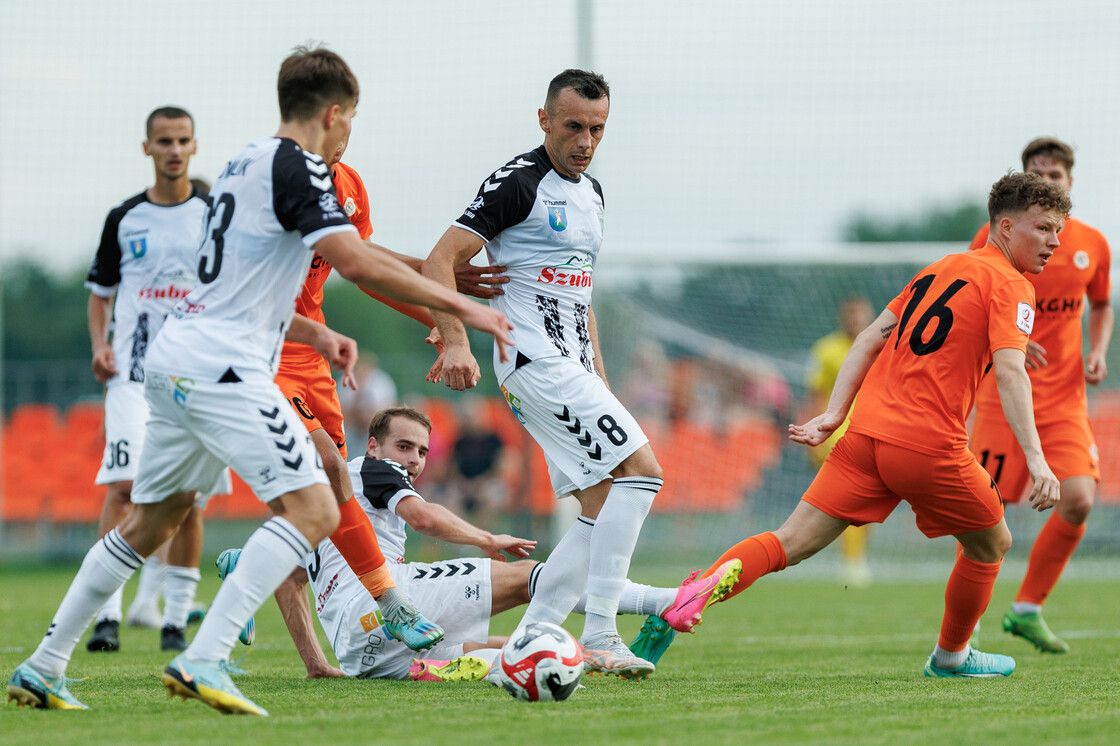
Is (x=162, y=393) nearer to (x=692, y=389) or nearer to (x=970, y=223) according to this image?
(x=692, y=389)

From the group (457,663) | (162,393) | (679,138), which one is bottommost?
(457,663)

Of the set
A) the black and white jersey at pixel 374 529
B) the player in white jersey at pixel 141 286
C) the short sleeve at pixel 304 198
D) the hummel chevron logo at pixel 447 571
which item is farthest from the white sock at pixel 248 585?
the player in white jersey at pixel 141 286

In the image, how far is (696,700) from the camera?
4.46 m

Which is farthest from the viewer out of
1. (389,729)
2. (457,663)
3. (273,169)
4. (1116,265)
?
(1116,265)

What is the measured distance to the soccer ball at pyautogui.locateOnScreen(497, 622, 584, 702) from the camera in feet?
14.2

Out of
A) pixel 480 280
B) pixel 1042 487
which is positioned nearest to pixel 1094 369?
pixel 1042 487

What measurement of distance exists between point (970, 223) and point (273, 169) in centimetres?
3933

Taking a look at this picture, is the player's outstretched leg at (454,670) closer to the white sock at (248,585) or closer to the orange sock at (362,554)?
the orange sock at (362,554)

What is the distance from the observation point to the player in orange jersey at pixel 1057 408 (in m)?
6.81

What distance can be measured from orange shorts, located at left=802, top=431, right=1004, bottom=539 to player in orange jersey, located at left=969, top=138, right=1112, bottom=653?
176 cm

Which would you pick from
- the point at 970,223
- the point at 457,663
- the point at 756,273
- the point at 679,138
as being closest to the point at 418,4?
the point at 679,138

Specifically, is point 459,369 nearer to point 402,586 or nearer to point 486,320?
point 486,320

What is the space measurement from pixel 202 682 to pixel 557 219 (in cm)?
252

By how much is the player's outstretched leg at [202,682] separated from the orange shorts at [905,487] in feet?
9.03
